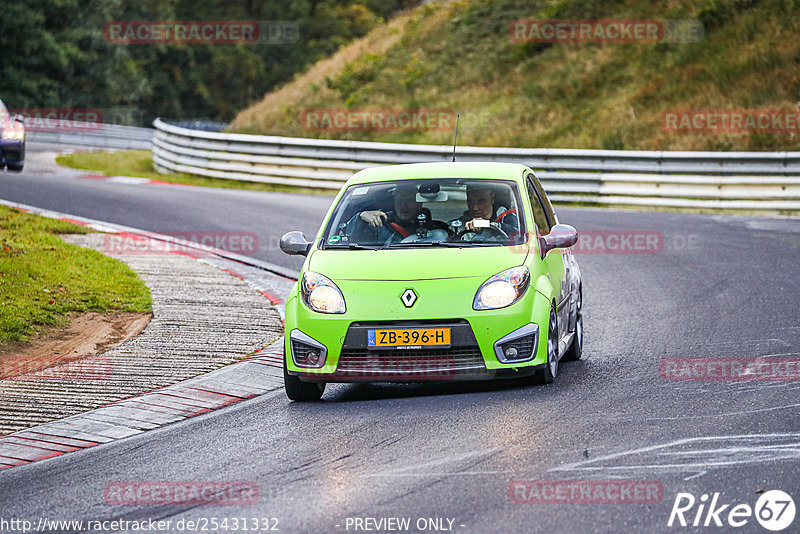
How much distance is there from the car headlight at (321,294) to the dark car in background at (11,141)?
1731 cm

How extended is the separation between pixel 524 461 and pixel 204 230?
12026 mm

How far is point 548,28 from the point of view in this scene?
115 ft

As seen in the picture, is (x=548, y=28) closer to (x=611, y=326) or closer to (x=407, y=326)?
(x=611, y=326)

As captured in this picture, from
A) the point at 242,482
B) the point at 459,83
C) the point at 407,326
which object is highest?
the point at 459,83

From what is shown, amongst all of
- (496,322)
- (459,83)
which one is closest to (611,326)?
(496,322)

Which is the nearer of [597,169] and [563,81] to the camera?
→ [597,169]
